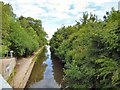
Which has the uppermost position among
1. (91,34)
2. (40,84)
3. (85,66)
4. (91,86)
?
(91,34)

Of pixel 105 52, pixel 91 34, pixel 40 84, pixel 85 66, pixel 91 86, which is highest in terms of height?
pixel 91 34

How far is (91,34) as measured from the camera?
9242mm

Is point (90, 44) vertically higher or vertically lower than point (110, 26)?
lower

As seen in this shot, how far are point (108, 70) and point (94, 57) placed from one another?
1575mm

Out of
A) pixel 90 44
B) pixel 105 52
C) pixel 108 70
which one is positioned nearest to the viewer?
pixel 108 70

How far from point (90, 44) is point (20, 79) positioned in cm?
719

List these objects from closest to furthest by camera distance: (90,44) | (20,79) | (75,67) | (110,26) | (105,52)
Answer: (110,26) → (105,52) → (90,44) → (75,67) → (20,79)

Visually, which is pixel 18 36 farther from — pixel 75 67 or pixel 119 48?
pixel 119 48

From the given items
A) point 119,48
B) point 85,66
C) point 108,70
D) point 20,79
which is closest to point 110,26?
point 119,48

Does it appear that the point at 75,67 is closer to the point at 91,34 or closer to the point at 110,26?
the point at 91,34

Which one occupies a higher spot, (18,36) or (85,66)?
(18,36)

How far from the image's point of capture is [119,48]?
7.45m

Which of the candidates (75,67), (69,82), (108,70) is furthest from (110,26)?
(69,82)

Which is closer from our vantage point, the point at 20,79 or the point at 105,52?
the point at 105,52
